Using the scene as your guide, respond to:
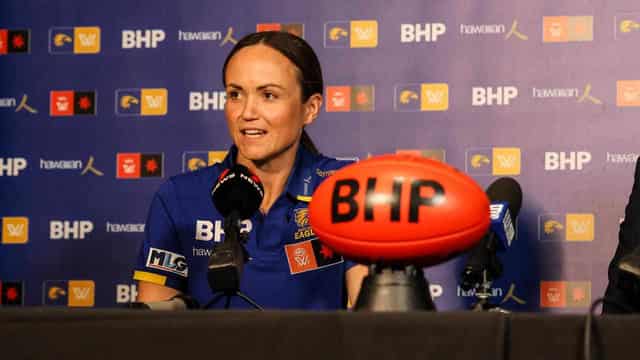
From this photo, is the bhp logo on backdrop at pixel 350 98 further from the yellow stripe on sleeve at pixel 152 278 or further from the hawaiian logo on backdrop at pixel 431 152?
the yellow stripe on sleeve at pixel 152 278

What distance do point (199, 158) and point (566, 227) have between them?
3.63ft

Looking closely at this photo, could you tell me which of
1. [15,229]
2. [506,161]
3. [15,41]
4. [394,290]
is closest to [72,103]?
[15,41]

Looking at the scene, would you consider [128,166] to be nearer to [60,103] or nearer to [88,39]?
[60,103]

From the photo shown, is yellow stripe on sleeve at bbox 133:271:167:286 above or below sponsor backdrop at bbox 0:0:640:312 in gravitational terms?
below

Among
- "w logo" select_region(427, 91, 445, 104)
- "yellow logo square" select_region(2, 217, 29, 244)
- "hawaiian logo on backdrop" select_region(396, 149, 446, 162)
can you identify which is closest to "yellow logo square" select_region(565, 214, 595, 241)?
"hawaiian logo on backdrop" select_region(396, 149, 446, 162)

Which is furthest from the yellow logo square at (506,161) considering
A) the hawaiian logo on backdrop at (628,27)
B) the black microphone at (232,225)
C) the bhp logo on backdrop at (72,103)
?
the black microphone at (232,225)

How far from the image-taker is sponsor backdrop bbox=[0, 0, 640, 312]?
8.13 feet

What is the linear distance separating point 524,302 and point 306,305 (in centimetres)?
93

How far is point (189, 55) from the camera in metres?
2.66

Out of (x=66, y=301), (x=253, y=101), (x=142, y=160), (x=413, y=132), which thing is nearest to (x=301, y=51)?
(x=253, y=101)

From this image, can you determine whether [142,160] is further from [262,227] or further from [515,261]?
[515,261]

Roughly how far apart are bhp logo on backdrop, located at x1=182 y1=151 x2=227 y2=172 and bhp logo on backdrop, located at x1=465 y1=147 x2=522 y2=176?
741 millimetres

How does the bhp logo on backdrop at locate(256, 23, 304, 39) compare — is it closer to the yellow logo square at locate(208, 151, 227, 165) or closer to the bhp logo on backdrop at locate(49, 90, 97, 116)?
the yellow logo square at locate(208, 151, 227, 165)

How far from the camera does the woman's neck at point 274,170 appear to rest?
6.27 feet
